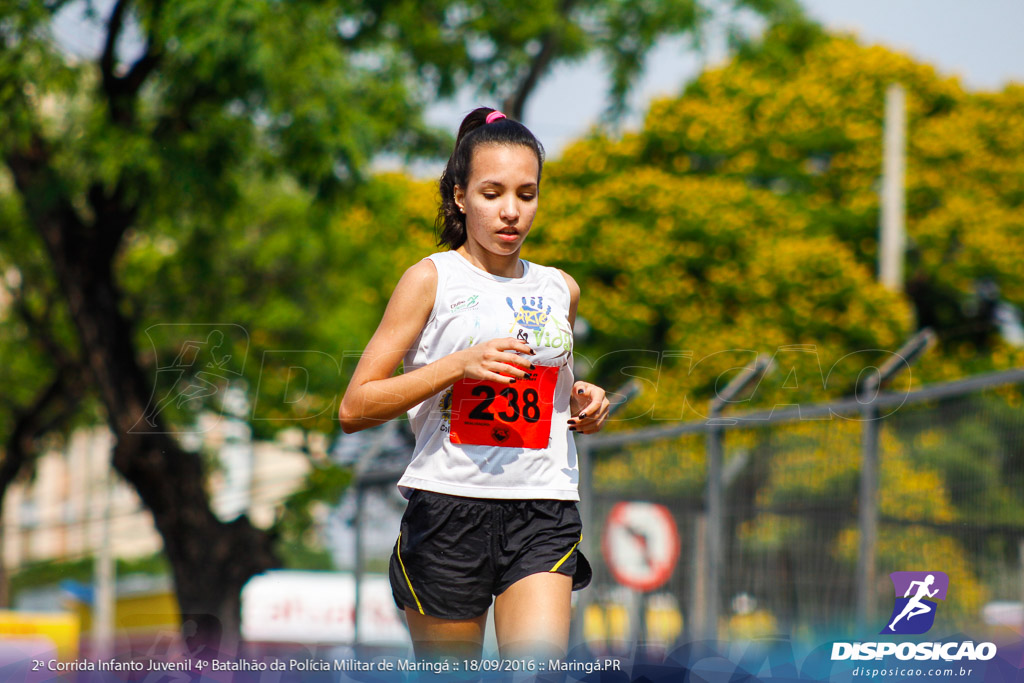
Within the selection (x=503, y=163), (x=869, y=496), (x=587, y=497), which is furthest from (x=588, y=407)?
(x=587, y=497)

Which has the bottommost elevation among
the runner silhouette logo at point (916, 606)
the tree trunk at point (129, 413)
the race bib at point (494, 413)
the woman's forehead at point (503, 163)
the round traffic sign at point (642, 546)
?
the runner silhouette logo at point (916, 606)

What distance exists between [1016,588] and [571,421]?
12.2ft

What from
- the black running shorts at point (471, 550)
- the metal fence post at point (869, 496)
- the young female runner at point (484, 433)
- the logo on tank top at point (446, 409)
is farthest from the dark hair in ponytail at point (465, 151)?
the metal fence post at point (869, 496)

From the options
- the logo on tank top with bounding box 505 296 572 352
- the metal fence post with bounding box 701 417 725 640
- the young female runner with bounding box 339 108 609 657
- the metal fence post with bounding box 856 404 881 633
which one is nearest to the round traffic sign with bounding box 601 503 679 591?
the metal fence post with bounding box 701 417 725 640

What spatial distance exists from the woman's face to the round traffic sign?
5.17 m

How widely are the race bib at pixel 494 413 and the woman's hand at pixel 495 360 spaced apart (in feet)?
0.68

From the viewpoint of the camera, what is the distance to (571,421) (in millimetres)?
2830

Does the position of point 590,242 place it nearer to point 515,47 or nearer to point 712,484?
point 515,47

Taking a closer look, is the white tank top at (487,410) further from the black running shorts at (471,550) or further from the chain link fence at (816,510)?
the chain link fence at (816,510)

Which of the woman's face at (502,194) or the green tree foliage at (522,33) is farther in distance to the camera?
the green tree foliage at (522,33)

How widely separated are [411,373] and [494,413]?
0.25m

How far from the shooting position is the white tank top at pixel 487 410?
109 inches

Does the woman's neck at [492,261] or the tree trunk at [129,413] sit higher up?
the tree trunk at [129,413]

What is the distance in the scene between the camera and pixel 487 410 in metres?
2.76
